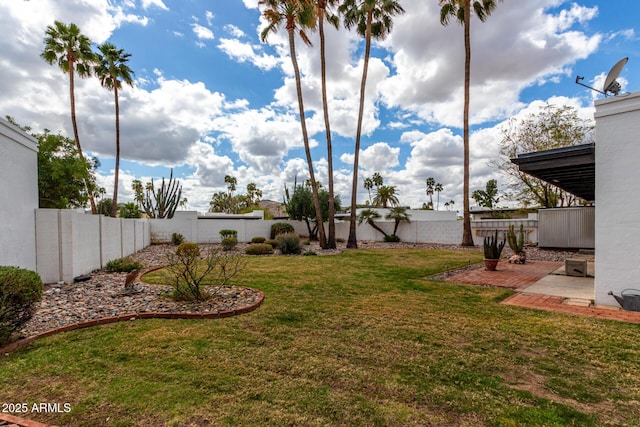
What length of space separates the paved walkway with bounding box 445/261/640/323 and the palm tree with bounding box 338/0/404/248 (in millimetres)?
9022

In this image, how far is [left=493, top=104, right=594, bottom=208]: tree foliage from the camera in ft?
55.6

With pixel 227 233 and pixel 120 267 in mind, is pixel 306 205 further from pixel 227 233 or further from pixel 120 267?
pixel 120 267

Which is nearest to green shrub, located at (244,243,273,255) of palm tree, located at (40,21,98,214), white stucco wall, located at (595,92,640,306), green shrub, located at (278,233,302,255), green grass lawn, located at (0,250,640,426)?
green shrub, located at (278,233,302,255)

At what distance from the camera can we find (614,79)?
5.22m

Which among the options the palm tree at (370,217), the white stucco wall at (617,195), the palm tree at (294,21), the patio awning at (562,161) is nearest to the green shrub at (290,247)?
the palm tree at (294,21)

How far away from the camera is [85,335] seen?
400 centimetres

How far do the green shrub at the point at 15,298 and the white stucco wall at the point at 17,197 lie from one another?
2.88 metres

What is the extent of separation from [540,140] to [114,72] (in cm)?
2665

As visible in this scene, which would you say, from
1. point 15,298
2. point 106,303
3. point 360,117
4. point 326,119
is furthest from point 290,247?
point 15,298

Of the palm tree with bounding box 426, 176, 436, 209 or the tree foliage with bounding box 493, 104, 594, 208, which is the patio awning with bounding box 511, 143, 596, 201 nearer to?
the tree foliage with bounding box 493, 104, 594, 208

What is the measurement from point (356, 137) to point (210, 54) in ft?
27.8

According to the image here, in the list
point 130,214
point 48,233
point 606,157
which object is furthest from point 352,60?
point 130,214

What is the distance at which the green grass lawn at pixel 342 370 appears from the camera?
232 cm

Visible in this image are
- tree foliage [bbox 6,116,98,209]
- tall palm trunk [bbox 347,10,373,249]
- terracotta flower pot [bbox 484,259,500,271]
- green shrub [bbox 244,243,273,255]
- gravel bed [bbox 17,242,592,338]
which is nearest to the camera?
gravel bed [bbox 17,242,592,338]
